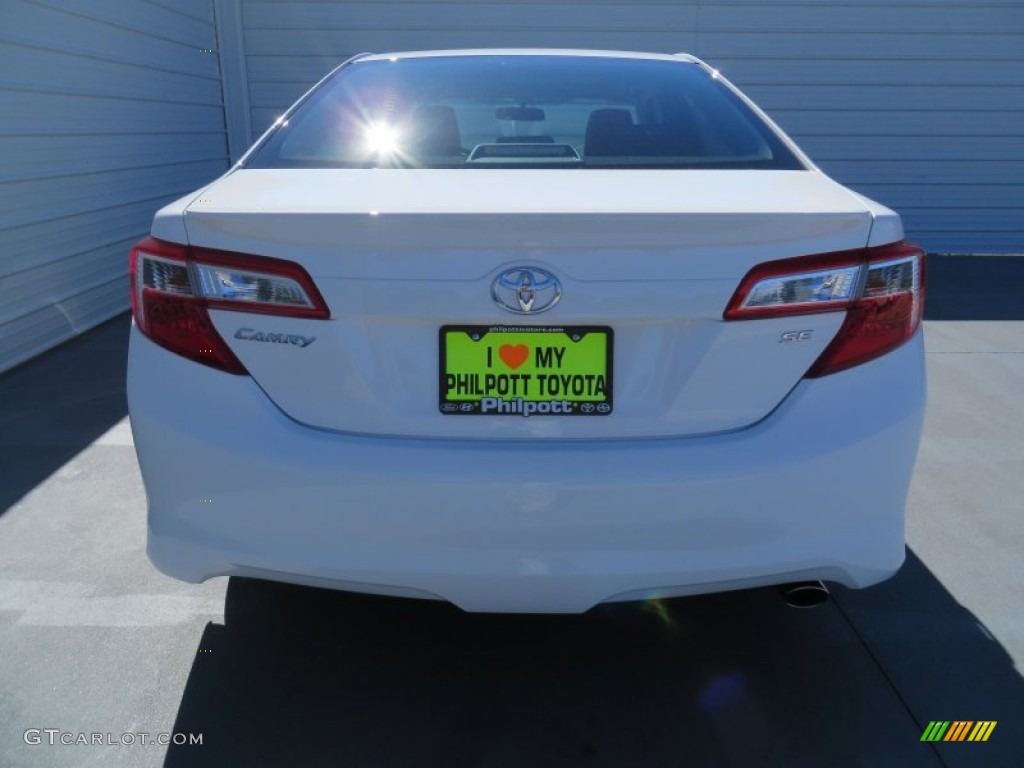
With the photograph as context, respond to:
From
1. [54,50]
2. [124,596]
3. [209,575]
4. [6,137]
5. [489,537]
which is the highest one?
[54,50]

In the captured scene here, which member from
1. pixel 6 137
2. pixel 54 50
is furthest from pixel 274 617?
pixel 54 50

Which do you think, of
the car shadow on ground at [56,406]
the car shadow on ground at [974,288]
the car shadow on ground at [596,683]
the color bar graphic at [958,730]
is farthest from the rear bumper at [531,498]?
the car shadow on ground at [974,288]

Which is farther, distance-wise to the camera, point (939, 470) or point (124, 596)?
point (939, 470)

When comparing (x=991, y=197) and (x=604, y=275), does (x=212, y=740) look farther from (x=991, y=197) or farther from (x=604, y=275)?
(x=991, y=197)

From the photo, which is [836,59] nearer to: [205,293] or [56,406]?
[56,406]

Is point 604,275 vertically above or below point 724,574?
above

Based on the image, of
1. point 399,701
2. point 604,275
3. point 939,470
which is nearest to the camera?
point 604,275

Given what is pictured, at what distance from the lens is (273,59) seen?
338 inches

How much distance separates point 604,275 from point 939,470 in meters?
2.52

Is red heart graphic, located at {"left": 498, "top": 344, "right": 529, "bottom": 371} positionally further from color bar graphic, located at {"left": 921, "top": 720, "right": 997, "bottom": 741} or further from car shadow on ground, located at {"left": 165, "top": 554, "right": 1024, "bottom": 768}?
color bar graphic, located at {"left": 921, "top": 720, "right": 997, "bottom": 741}

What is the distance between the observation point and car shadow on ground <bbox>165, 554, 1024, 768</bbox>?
212 cm

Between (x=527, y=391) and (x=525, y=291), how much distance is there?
0.20 meters

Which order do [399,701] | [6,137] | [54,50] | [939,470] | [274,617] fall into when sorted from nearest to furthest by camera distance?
[399,701] → [274,617] → [939,470] → [6,137] → [54,50]

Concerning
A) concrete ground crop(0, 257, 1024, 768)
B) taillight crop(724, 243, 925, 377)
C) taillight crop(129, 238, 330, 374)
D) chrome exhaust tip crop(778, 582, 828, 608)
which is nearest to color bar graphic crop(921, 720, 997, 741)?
concrete ground crop(0, 257, 1024, 768)
